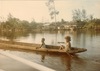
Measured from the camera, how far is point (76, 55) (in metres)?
2.92

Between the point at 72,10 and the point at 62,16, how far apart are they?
0.56 feet

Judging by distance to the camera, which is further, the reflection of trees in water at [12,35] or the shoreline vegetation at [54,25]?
the reflection of trees in water at [12,35]

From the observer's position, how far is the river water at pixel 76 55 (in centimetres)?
281

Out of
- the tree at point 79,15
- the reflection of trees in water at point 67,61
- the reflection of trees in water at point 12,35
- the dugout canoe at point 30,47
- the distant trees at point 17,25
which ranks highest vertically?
the tree at point 79,15

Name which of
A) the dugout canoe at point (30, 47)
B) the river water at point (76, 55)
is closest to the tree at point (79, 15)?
the river water at point (76, 55)

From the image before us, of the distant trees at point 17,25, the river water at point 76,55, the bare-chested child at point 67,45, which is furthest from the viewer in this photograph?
the distant trees at point 17,25

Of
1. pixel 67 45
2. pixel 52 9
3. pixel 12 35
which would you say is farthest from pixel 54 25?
pixel 12 35

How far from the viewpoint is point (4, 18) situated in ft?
11.1

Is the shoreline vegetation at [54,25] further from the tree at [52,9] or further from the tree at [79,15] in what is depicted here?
the tree at [52,9]

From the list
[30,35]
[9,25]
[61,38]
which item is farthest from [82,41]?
[9,25]

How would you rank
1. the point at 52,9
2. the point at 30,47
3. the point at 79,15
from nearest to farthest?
the point at 79,15 → the point at 52,9 → the point at 30,47

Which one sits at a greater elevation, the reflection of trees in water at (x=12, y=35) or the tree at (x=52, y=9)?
the tree at (x=52, y=9)

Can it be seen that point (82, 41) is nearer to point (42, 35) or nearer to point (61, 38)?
point (61, 38)

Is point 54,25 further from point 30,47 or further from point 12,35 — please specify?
point 12,35
